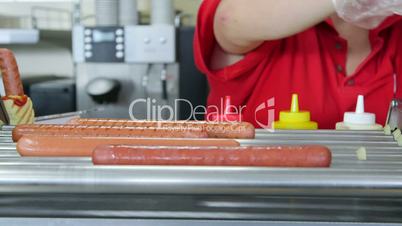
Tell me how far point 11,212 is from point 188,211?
5.3 inches

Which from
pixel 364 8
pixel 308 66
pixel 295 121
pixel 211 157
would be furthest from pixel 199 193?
pixel 308 66

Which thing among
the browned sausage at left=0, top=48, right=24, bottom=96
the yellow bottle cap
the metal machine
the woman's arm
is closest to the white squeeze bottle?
the yellow bottle cap

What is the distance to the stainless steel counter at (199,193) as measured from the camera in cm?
32

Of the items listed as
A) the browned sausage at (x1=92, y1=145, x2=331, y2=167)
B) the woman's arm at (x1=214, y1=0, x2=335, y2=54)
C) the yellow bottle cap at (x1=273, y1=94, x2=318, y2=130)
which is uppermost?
the woman's arm at (x1=214, y1=0, x2=335, y2=54)

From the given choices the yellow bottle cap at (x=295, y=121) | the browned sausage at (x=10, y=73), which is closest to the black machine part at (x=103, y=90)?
the browned sausage at (x=10, y=73)

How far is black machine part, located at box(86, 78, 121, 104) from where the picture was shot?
138 cm

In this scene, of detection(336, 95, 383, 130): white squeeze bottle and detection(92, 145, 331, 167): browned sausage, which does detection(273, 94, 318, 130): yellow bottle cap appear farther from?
detection(92, 145, 331, 167): browned sausage

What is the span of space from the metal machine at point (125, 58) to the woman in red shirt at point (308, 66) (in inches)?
20.6

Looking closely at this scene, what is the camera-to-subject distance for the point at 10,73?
0.59 metres

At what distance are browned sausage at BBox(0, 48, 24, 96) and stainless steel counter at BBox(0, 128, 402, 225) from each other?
0.25 m

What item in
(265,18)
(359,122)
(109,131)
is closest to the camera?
(109,131)

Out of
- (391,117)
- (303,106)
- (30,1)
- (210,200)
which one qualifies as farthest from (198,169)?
(30,1)

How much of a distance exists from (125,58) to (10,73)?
86 cm

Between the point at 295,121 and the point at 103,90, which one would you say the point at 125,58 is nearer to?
the point at 103,90
